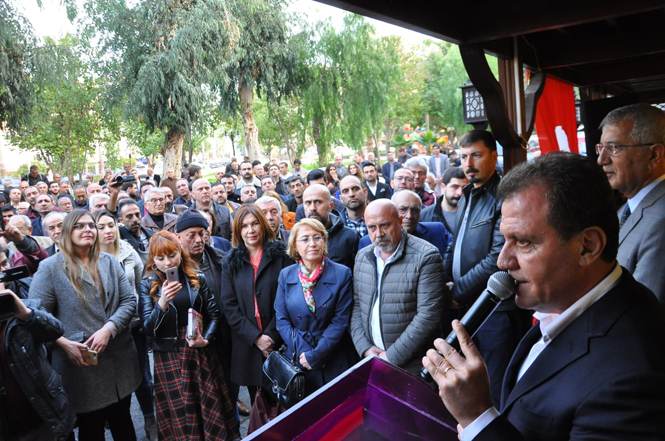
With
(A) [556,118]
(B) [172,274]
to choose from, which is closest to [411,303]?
(B) [172,274]

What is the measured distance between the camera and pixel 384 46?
20.4m

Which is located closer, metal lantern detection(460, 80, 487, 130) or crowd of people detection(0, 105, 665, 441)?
crowd of people detection(0, 105, 665, 441)

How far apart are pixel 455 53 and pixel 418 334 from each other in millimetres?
34454

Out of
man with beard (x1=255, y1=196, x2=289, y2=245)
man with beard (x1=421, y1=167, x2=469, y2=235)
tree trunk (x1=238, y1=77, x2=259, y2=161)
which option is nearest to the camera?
man with beard (x1=421, y1=167, x2=469, y2=235)

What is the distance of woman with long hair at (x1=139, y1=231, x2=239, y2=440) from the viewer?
3.50m

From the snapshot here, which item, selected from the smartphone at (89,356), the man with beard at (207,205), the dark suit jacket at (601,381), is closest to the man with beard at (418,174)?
the man with beard at (207,205)

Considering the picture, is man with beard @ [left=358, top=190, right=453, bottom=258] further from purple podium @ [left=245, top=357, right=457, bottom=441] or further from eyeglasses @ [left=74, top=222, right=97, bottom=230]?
purple podium @ [left=245, top=357, right=457, bottom=441]

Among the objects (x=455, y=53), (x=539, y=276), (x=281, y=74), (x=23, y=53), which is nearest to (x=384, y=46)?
(x=281, y=74)

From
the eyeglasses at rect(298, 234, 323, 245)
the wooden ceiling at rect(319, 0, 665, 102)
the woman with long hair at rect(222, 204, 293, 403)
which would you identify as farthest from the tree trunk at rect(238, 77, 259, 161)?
the eyeglasses at rect(298, 234, 323, 245)

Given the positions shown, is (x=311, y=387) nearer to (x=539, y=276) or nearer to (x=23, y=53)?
(x=539, y=276)

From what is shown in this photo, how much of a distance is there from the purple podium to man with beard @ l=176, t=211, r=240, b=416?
2.71 meters

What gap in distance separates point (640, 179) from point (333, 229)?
240cm

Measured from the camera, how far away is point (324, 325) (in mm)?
3371

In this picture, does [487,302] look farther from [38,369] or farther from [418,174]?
[418,174]
